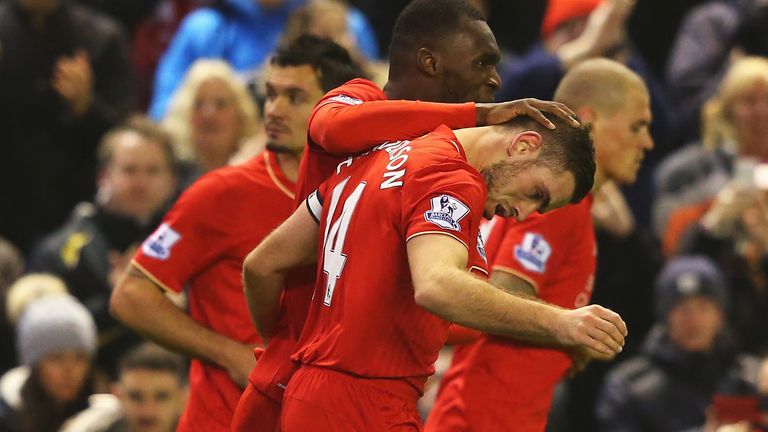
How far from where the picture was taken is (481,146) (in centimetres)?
477

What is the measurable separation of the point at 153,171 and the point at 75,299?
82cm

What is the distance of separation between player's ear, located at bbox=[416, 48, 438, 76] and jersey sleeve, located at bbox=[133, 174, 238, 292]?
1.18 meters

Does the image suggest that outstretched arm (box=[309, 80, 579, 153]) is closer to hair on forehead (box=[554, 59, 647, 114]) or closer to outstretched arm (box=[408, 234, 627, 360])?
outstretched arm (box=[408, 234, 627, 360])

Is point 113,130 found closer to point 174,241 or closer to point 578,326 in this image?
point 174,241

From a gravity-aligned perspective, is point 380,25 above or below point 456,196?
below

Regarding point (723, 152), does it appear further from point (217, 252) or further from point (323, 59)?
point (217, 252)

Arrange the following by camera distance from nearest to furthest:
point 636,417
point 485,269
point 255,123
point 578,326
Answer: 1. point 578,326
2. point 485,269
3. point 636,417
4. point 255,123

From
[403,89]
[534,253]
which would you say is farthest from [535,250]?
[403,89]

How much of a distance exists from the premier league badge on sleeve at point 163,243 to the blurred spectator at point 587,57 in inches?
136

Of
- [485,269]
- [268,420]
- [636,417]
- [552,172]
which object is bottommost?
[636,417]

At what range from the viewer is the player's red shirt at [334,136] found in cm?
481

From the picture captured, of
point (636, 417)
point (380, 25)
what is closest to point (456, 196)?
point (636, 417)

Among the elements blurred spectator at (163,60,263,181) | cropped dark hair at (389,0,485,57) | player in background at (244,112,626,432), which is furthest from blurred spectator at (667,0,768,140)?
player in background at (244,112,626,432)

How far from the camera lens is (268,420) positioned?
5.09 meters
